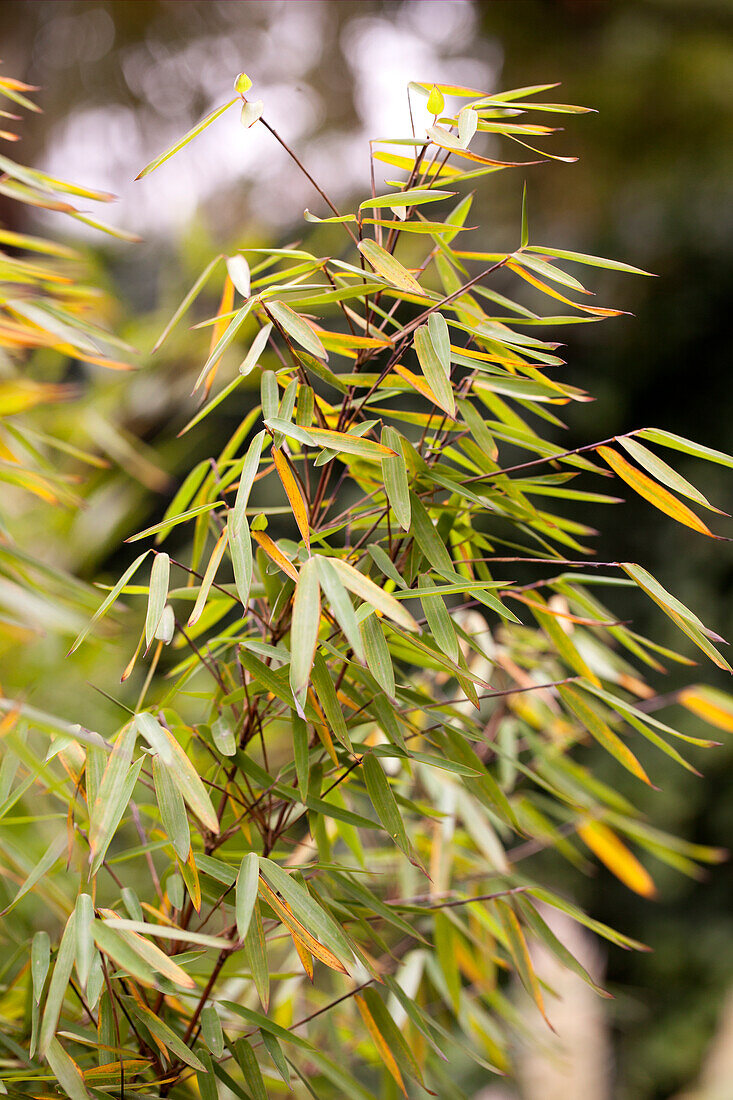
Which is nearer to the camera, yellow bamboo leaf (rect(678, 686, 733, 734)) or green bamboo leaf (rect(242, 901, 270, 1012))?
green bamboo leaf (rect(242, 901, 270, 1012))

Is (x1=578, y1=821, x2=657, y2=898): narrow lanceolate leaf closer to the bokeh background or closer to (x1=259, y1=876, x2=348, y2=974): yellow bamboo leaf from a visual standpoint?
(x1=259, y1=876, x2=348, y2=974): yellow bamboo leaf

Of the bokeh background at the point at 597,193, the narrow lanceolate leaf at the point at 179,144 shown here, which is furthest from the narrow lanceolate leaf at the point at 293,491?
the bokeh background at the point at 597,193

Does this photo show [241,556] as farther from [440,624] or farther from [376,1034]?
[376,1034]

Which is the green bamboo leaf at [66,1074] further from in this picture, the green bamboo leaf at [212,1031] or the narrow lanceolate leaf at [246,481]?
the narrow lanceolate leaf at [246,481]

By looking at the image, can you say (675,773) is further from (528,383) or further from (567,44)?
(567,44)

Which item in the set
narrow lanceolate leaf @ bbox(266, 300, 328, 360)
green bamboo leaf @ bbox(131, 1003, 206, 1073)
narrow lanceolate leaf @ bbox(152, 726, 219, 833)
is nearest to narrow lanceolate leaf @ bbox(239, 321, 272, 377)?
narrow lanceolate leaf @ bbox(266, 300, 328, 360)

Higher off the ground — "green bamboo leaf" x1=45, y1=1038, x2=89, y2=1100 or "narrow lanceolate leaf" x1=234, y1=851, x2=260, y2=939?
"narrow lanceolate leaf" x1=234, y1=851, x2=260, y2=939

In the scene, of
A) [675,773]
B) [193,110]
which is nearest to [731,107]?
[193,110]
